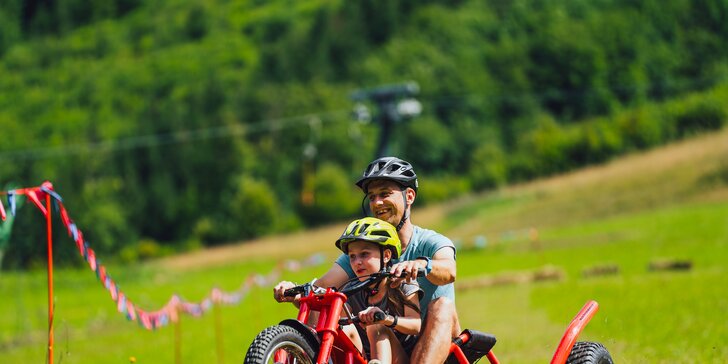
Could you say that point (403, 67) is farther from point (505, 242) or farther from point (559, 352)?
point (559, 352)

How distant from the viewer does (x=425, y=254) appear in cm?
748

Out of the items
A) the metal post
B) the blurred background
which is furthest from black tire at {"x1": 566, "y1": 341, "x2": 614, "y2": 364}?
the blurred background

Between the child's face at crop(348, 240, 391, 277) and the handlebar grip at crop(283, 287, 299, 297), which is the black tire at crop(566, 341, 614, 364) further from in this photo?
the handlebar grip at crop(283, 287, 299, 297)

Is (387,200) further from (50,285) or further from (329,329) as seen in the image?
(50,285)

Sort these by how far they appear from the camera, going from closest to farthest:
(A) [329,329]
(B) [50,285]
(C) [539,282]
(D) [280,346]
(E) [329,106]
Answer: (D) [280,346], (A) [329,329], (B) [50,285], (C) [539,282], (E) [329,106]

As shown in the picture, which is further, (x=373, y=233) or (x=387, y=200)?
(x=387, y=200)

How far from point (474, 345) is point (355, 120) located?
3662 inches

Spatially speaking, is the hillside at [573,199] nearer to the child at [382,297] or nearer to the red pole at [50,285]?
the red pole at [50,285]

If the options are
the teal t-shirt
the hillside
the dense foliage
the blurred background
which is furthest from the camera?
the dense foliage

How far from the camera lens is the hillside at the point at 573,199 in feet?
236

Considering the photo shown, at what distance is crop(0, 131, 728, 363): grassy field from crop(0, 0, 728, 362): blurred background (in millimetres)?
633

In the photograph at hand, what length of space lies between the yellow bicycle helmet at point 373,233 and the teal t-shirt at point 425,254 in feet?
0.95

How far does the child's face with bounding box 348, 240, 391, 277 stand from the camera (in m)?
6.94

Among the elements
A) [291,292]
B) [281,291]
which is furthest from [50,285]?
[291,292]
